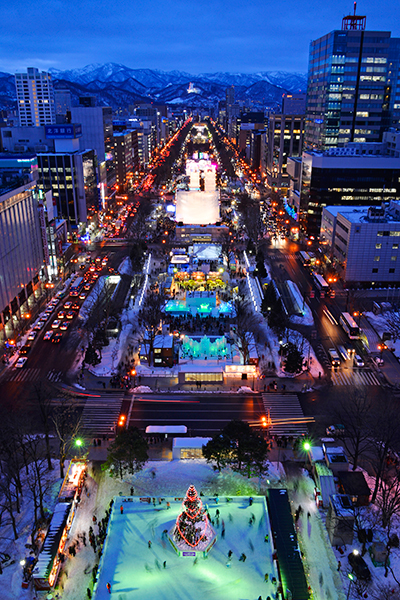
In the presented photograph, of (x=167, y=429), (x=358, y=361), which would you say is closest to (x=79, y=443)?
(x=167, y=429)

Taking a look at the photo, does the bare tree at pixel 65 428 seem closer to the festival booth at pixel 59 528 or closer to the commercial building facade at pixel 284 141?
the festival booth at pixel 59 528

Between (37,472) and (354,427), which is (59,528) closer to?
(37,472)

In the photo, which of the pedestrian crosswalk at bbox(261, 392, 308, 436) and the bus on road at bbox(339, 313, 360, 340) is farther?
the bus on road at bbox(339, 313, 360, 340)

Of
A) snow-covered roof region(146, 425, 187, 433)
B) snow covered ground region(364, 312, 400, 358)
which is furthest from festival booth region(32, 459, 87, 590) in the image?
snow covered ground region(364, 312, 400, 358)

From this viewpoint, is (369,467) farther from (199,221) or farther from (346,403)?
(199,221)

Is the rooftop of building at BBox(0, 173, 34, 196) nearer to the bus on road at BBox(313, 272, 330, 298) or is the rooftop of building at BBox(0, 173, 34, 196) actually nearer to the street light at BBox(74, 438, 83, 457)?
the street light at BBox(74, 438, 83, 457)

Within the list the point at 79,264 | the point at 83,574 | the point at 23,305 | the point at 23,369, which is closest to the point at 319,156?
the point at 79,264
